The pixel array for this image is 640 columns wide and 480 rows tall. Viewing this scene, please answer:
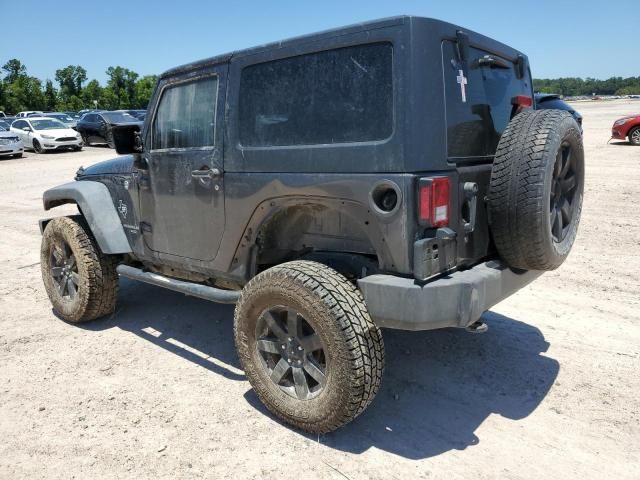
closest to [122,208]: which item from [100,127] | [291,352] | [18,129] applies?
[291,352]

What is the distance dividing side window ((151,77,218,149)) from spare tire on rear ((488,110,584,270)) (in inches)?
73.2

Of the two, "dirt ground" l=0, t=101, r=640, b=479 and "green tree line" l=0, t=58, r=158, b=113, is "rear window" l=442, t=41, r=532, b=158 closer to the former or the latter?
"dirt ground" l=0, t=101, r=640, b=479

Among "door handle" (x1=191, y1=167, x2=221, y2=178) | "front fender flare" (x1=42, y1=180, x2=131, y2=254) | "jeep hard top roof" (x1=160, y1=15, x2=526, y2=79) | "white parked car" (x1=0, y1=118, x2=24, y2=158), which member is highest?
"white parked car" (x1=0, y1=118, x2=24, y2=158)

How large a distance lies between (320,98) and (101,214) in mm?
2456

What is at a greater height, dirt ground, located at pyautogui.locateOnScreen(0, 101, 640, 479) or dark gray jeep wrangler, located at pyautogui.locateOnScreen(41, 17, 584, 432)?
dark gray jeep wrangler, located at pyautogui.locateOnScreen(41, 17, 584, 432)

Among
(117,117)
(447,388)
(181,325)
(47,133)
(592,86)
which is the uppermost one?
(592,86)

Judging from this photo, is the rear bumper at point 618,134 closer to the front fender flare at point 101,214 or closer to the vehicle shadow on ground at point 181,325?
the vehicle shadow on ground at point 181,325

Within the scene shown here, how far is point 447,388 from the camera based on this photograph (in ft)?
11.2

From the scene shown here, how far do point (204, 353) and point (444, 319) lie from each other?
2197mm

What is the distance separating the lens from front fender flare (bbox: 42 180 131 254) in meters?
4.27

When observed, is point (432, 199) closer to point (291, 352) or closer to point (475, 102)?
point (475, 102)

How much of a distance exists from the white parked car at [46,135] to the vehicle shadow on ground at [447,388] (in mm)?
22108

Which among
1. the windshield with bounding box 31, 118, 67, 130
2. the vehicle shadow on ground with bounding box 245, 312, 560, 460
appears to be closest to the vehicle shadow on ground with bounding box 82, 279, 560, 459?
the vehicle shadow on ground with bounding box 245, 312, 560, 460

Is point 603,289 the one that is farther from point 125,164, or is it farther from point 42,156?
point 42,156
